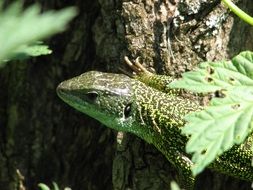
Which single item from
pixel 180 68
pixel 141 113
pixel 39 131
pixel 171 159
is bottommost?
pixel 39 131

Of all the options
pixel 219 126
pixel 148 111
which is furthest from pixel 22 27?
pixel 148 111

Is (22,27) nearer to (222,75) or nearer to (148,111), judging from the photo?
(222,75)

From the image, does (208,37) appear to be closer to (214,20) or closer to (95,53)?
(214,20)

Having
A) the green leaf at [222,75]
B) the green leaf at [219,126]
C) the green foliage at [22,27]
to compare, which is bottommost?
the green leaf at [219,126]

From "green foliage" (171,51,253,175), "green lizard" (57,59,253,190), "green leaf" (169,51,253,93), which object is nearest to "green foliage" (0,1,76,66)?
"green foliage" (171,51,253,175)

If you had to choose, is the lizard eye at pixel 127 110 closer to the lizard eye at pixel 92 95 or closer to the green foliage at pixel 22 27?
the lizard eye at pixel 92 95

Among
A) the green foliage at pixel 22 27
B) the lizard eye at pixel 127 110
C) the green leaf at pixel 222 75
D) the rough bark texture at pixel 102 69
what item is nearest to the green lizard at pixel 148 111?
the lizard eye at pixel 127 110

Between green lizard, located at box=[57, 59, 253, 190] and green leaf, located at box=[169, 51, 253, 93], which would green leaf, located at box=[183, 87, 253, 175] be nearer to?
green leaf, located at box=[169, 51, 253, 93]

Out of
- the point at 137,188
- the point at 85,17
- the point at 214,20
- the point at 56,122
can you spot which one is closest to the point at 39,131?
the point at 56,122
